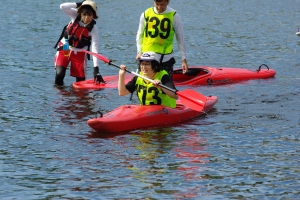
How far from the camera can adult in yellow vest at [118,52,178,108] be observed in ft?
39.8

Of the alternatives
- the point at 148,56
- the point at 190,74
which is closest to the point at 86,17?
the point at 148,56

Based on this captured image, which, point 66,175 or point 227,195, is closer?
point 227,195

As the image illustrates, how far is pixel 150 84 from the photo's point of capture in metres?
12.2

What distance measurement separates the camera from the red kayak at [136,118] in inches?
460

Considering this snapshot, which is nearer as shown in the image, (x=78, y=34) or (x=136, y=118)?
(x=136, y=118)

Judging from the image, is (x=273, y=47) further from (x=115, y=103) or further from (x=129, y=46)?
(x=115, y=103)

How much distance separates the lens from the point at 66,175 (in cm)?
955

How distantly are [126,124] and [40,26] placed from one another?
1780 centimetres

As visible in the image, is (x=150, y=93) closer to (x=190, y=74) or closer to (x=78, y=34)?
(x=78, y=34)

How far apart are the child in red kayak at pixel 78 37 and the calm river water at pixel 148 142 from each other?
21.4 inches

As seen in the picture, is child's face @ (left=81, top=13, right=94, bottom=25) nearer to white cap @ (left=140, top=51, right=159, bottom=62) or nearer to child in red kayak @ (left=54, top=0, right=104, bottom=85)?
child in red kayak @ (left=54, top=0, right=104, bottom=85)

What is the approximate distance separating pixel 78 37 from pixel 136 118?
12.0ft

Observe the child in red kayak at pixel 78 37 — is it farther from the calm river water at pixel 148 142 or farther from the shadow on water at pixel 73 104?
the calm river water at pixel 148 142

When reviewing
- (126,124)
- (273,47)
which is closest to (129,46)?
(273,47)
